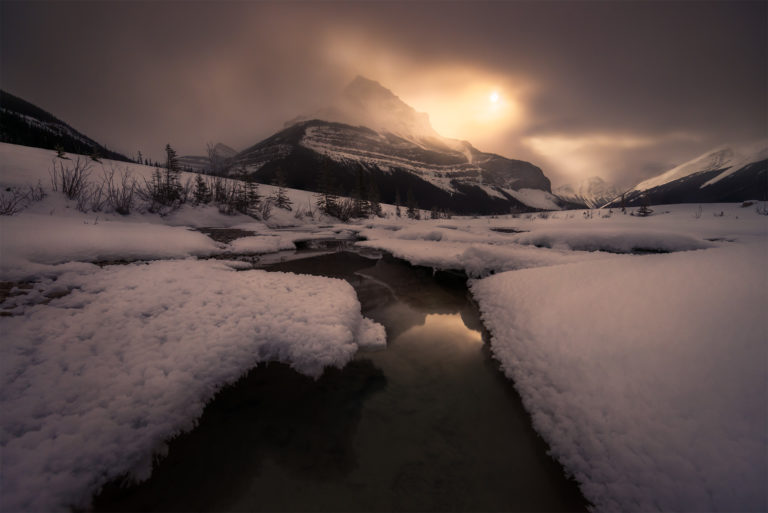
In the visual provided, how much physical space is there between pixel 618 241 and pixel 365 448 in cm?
815

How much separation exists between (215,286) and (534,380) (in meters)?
4.47

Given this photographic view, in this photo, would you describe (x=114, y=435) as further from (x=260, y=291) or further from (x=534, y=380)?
(x=534, y=380)

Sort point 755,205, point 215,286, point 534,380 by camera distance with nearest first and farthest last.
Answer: point 534,380
point 215,286
point 755,205

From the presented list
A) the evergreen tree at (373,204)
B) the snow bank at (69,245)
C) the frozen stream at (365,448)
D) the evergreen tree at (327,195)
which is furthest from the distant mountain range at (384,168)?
the frozen stream at (365,448)

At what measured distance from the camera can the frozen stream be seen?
1.72 meters

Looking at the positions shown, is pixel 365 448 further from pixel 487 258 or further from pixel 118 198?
pixel 118 198

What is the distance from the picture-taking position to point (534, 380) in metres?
2.66

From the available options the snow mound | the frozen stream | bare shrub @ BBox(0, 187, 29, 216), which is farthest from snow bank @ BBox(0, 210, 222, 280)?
the snow mound

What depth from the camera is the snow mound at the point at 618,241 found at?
6094mm

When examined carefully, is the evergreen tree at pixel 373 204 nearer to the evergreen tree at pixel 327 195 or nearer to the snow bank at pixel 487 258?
the evergreen tree at pixel 327 195

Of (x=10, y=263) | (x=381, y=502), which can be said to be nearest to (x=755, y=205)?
(x=381, y=502)

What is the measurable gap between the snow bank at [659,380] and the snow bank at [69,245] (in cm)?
604

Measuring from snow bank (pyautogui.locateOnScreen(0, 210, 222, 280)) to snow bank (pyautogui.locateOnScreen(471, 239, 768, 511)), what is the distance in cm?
604

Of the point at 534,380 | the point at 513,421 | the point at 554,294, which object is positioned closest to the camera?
the point at 513,421
